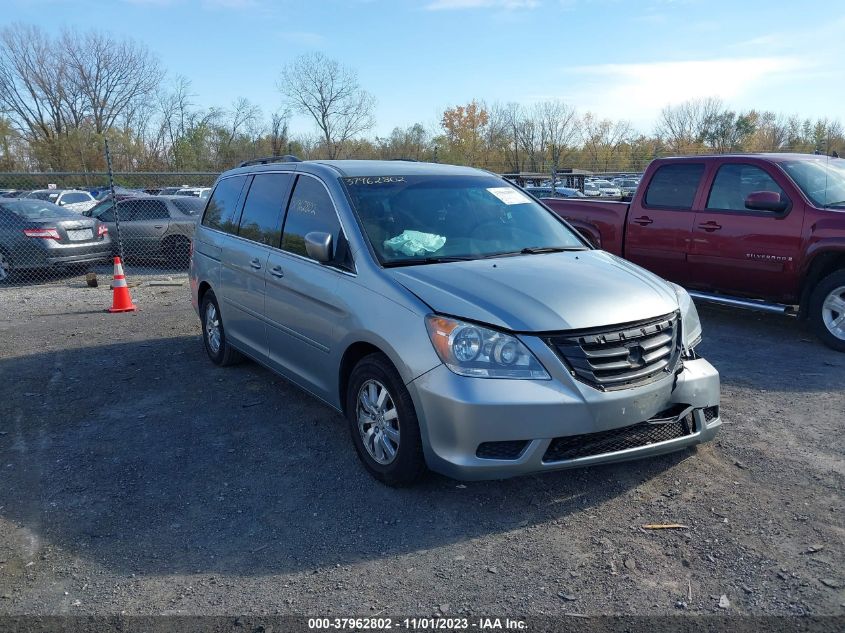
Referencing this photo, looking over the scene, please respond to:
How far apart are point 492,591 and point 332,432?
216 cm

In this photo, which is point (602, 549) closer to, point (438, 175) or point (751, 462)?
point (751, 462)

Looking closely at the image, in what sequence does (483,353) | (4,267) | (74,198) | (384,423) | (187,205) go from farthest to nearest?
(74,198) < (187,205) < (4,267) < (384,423) < (483,353)

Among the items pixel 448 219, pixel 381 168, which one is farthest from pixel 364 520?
pixel 381 168

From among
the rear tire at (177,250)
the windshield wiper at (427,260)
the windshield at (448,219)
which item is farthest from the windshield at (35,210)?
the windshield wiper at (427,260)

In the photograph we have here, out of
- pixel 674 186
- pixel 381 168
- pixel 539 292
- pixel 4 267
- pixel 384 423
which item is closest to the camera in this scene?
pixel 539 292

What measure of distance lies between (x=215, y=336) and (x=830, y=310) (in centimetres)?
607

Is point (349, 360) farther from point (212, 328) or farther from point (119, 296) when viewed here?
point (119, 296)

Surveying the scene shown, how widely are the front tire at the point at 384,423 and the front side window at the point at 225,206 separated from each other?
253cm

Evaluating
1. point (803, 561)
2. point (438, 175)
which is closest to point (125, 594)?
point (803, 561)

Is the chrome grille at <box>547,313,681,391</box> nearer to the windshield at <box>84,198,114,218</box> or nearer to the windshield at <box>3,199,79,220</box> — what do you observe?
the windshield at <box>3,199,79,220</box>

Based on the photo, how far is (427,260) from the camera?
4336 mm

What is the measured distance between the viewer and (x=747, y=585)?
3059mm

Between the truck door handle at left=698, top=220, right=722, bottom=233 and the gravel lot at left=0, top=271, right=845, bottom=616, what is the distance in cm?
245

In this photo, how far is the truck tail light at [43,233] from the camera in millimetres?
12164
